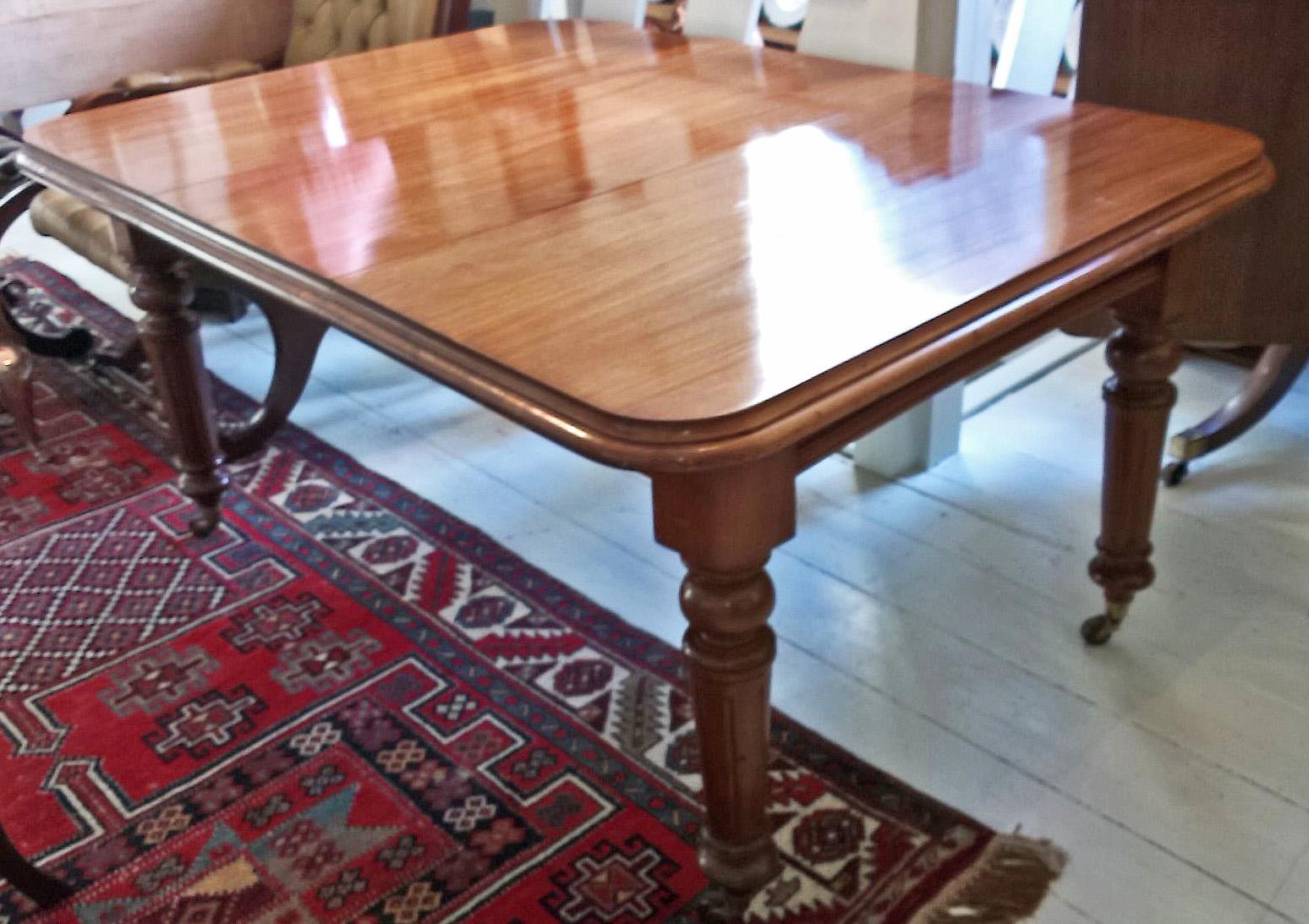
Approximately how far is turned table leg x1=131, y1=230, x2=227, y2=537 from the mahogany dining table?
0.02m

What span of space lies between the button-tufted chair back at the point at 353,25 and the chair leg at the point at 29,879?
5.46 feet

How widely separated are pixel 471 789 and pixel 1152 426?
869 millimetres

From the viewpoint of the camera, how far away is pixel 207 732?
1.57m

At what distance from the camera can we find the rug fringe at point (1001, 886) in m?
1.24

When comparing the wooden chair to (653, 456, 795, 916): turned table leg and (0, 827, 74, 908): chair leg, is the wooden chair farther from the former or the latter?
(653, 456, 795, 916): turned table leg

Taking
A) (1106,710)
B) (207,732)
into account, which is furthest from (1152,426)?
(207,732)

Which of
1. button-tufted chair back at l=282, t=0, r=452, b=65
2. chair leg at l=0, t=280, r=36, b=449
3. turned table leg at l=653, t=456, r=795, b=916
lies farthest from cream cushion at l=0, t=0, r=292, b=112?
turned table leg at l=653, t=456, r=795, b=916

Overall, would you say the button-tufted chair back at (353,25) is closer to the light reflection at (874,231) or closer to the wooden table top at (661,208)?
the wooden table top at (661,208)

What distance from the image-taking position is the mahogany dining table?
0.90 metres

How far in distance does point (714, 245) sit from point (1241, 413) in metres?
1.24

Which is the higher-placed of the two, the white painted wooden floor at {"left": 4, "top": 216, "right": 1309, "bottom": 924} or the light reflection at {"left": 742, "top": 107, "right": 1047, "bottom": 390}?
the light reflection at {"left": 742, "top": 107, "right": 1047, "bottom": 390}

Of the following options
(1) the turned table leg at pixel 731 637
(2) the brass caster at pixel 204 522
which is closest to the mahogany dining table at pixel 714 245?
(1) the turned table leg at pixel 731 637

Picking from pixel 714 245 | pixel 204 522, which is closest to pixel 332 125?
pixel 714 245

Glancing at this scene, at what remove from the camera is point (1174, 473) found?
6.35 ft
